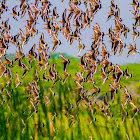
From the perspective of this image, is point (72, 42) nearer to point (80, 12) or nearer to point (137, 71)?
point (80, 12)

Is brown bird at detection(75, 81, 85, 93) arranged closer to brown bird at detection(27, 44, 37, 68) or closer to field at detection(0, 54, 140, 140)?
field at detection(0, 54, 140, 140)

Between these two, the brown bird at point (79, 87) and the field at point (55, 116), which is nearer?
the brown bird at point (79, 87)

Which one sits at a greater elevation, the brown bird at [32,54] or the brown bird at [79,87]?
the brown bird at [32,54]

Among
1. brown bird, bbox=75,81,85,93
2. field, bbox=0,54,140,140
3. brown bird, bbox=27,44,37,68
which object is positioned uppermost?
brown bird, bbox=27,44,37,68

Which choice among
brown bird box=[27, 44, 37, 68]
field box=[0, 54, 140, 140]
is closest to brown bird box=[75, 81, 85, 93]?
field box=[0, 54, 140, 140]

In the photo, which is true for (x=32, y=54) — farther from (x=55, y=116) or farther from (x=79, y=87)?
(x=55, y=116)

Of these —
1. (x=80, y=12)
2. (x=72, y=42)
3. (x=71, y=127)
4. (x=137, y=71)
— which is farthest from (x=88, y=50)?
(x=137, y=71)

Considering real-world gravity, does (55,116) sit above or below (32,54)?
below

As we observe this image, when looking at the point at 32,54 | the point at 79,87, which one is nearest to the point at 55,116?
the point at 79,87

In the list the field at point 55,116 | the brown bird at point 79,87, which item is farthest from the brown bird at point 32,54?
the brown bird at point 79,87

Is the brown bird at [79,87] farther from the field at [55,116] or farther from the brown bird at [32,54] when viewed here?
the brown bird at [32,54]

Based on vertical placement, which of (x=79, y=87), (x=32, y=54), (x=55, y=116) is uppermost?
(x=32, y=54)

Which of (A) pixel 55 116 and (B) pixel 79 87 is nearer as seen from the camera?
(B) pixel 79 87

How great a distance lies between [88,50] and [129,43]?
697 millimetres
